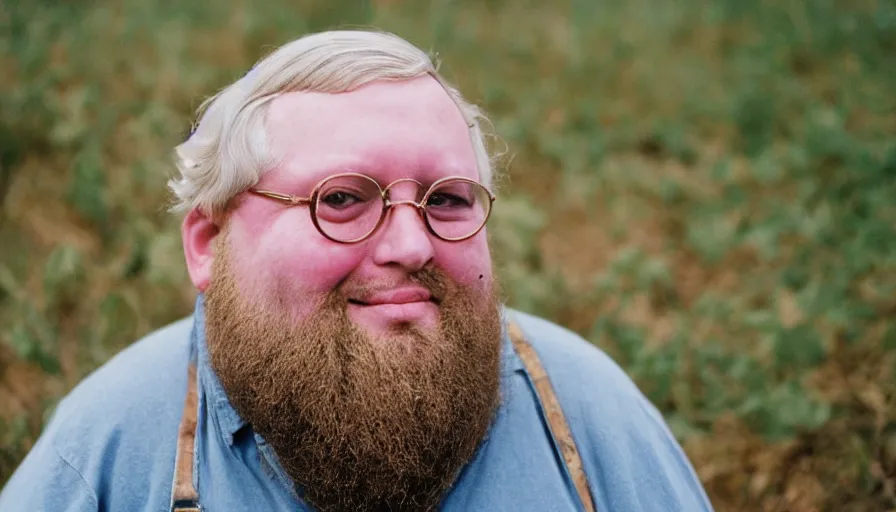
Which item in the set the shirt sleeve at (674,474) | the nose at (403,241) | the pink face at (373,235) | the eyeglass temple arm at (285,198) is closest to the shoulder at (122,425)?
the pink face at (373,235)

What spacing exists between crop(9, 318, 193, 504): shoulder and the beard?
20 cm

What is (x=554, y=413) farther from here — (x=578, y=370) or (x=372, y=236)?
(x=372, y=236)

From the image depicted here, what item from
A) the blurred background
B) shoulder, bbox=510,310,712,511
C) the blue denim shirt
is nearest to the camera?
the blue denim shirt

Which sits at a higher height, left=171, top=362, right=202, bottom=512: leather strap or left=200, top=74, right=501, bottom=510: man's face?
left=200, top=74, right=501, bottom=510: man's face

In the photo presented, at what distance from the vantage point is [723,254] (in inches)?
192

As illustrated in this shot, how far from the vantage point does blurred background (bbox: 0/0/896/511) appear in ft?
11.9

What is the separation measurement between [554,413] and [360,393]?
1.80ft

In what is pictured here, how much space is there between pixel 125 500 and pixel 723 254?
3877 millimetres

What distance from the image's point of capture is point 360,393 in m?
1.83

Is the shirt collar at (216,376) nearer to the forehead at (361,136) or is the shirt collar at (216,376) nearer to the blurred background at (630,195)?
the forehead at (361,136)

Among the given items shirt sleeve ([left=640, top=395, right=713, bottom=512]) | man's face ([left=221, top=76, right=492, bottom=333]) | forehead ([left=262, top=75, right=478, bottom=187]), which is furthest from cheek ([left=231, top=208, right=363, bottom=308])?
shirt sleeve ([left=640, top=395, right=713, bottom=512])

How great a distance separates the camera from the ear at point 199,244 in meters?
2.10

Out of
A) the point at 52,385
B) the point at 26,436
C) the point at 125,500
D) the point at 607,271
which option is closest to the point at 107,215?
the point at 52,385

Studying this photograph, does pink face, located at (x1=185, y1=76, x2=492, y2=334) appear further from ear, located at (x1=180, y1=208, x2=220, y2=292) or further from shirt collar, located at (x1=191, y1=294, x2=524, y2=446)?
shirt collar, located at (x1=191, y1=294, x2=524, y2=446)
